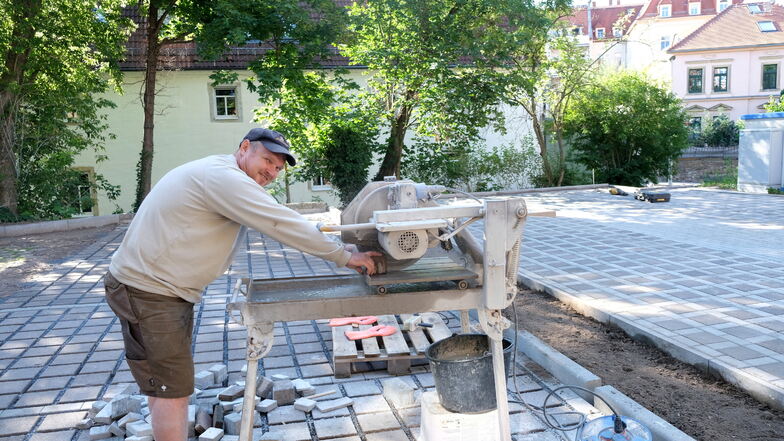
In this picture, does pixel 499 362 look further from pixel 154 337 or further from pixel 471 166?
pixel 471 166

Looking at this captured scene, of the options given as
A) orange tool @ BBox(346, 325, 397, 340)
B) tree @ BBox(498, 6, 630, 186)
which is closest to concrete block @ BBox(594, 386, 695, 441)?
orange tool @ BBox(346, 325, 397, 340)

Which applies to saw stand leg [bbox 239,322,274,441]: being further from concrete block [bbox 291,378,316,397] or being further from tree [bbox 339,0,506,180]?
tree [bbox 339,0,506,180]

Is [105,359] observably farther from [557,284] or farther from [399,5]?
[399,5]

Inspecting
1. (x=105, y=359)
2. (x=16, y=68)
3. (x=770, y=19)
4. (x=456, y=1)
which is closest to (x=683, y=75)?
(x=770, y=19)

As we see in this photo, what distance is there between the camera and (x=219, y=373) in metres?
4.27

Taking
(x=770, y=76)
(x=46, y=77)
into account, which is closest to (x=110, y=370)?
(x=46, y=77)

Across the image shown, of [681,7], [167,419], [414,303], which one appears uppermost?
[681,7]

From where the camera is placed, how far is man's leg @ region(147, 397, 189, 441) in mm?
2979

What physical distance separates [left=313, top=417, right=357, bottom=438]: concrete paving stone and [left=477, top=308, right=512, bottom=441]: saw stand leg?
95cm

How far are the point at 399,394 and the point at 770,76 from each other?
1978 inches

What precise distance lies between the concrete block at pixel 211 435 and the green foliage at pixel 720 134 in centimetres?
4303

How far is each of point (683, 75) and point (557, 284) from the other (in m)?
45.4

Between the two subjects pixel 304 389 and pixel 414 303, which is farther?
pixel 304 389

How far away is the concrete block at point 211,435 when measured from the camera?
3361 mm
